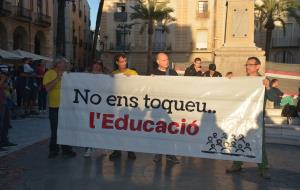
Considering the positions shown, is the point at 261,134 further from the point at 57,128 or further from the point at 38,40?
the point at 38,40

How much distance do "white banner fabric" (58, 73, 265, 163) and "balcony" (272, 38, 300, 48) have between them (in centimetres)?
4893

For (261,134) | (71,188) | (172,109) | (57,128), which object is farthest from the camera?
(57,128)

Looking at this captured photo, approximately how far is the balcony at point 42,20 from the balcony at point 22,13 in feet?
5.97

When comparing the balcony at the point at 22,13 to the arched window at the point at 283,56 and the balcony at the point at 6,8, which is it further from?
the arched window at the point at 283,56

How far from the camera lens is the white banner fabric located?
22.2 feet

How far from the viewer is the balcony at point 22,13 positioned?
139 feet

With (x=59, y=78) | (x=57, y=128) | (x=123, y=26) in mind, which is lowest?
(x=57, y=128)

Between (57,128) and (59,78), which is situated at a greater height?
(59,78)

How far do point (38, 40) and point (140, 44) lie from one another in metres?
13.0

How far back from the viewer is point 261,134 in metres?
6.67

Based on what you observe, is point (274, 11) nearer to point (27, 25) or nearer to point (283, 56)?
point (283, 56)

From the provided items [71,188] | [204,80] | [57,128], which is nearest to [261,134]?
[204,80]

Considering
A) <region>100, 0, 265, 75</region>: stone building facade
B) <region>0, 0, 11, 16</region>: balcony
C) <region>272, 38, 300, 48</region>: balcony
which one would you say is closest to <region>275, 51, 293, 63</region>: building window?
<region>272, 38, 300, 48</region>: balcony

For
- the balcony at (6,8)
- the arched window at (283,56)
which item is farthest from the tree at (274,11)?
the balcony at (6,8)
